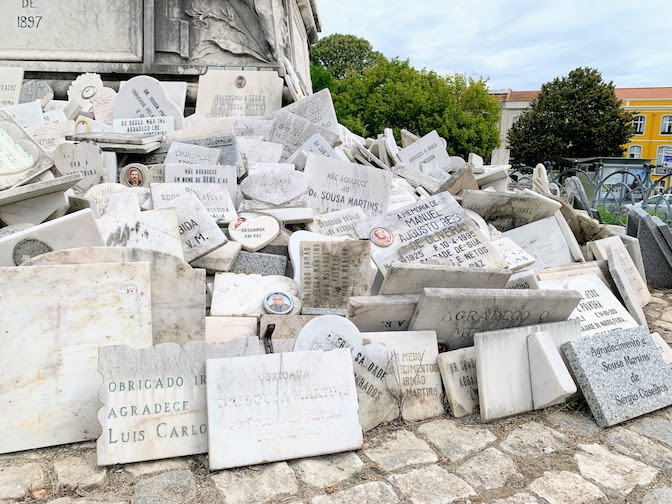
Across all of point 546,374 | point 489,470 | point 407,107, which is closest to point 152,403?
point 489,470

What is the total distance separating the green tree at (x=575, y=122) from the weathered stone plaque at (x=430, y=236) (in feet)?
121

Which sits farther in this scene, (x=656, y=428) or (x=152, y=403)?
(x=656, y=428)

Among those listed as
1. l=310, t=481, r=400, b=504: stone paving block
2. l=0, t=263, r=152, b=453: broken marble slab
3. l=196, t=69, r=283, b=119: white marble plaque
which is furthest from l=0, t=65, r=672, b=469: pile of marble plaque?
l=196, t=69, r=283, b=119: white marble plaque

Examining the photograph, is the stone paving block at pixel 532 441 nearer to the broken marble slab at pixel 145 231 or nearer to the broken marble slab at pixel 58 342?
the broken marble slab at pixel 58 342

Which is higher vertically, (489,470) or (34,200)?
(34,200)

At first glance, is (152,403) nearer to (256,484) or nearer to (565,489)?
(256,484)

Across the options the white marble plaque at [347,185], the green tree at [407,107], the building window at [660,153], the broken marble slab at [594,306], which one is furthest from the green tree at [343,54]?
the broken marble slab at [594,306]

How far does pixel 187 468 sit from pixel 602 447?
1.98 meters

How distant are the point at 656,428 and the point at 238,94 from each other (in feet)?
19.6

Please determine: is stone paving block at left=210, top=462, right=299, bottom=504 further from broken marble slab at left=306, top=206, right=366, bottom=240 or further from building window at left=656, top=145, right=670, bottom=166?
building window at left=656, top=145, right=670, bottom=166

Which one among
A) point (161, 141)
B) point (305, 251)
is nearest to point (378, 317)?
point (305, 251)

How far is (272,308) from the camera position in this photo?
3.51m

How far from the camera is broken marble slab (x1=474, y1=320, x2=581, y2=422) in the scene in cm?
296

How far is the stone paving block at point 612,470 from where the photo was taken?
2432mm
